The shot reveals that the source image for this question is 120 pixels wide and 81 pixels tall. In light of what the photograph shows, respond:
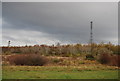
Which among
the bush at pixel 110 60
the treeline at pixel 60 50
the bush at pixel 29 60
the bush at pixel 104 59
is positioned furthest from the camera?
the treeline at pixel 60 50

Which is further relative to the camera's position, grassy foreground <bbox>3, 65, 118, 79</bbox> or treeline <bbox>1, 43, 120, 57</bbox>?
treeline <bbox>1, 43, 120, 57</bbox>

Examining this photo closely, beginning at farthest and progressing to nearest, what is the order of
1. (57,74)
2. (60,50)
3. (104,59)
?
(60,50) < (104,59) < (57,74)

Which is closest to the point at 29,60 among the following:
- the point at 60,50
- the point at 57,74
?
the point at 57,74

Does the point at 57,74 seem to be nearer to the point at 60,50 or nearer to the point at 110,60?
the point at 110,60

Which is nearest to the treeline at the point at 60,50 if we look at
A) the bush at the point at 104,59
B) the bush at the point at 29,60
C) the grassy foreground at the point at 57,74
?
the bush at the point at 104,59

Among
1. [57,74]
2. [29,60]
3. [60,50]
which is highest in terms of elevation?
[60,50]

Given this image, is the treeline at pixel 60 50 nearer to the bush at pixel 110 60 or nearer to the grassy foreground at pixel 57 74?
the bush at pixel 110 60

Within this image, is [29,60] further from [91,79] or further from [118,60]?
[91,79]

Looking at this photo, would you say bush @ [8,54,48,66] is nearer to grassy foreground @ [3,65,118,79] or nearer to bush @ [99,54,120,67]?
Answer: bush @ [99,54,120,67]

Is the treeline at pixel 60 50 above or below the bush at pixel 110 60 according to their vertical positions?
above

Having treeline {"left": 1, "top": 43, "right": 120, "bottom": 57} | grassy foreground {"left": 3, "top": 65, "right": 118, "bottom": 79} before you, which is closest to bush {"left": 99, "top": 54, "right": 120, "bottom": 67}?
grassy foreground {"left": 3, "top": 65, "right": 118, "bottom": 79}

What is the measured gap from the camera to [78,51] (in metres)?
31.8

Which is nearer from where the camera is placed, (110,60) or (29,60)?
(29,60)

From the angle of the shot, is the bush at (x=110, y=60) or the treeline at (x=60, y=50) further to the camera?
the treeline at (x=60, y=50)
